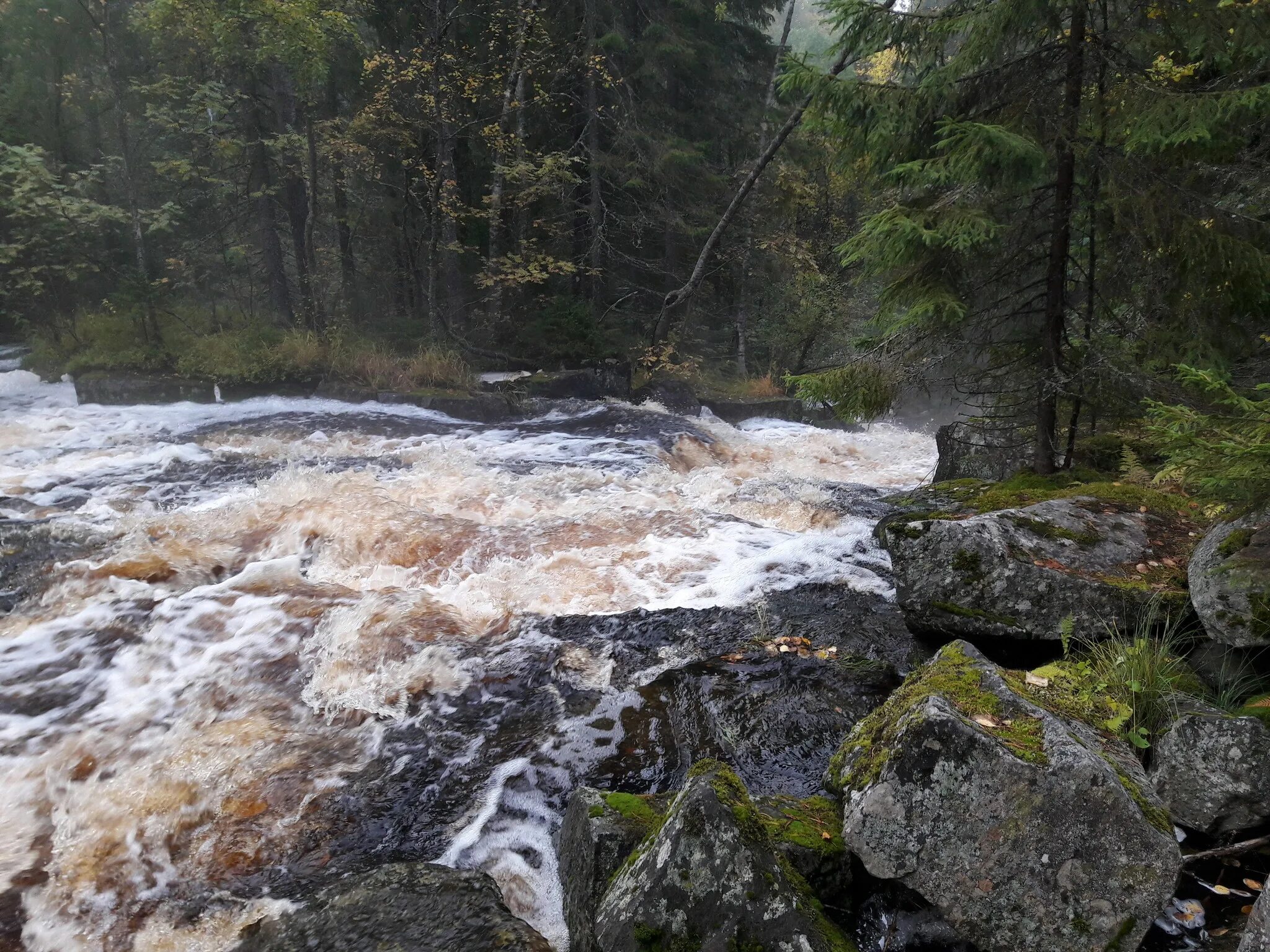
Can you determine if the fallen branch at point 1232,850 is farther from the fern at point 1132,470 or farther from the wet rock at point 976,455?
the wet rock at point 976,455

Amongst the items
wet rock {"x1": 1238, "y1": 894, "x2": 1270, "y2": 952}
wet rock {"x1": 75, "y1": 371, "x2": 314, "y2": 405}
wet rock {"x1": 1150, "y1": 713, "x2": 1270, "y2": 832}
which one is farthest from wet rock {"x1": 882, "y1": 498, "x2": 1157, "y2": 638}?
wet rock {"x1": 75, "y1": 371, "x2": 314, "y2": 405}

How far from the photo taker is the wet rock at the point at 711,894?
2545 mm

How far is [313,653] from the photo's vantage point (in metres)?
5.33

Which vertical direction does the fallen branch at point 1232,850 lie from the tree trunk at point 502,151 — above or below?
below

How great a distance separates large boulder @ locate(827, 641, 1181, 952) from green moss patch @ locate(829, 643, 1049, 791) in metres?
0.01

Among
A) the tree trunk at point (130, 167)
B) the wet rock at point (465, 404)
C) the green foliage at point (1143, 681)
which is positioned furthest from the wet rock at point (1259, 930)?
the tree trunk at point (130, 167)

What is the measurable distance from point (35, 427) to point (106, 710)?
1110cm

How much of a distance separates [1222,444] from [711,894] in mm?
2745

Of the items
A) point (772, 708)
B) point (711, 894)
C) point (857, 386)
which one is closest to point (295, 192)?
point (857, 386)

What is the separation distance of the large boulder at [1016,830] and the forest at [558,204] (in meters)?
4.36

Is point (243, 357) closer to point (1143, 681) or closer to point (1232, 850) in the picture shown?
point (1143, 681)

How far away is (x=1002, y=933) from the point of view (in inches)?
104

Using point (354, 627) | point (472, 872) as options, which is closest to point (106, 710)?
point (354, 627)

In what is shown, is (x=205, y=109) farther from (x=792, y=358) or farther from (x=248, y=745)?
(x=248, y=745)
